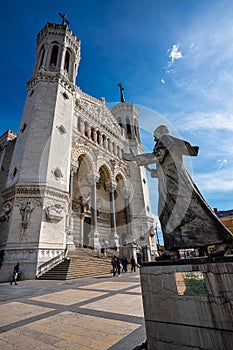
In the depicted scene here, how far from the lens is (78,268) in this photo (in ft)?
38.0

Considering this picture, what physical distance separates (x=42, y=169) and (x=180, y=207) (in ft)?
42.0

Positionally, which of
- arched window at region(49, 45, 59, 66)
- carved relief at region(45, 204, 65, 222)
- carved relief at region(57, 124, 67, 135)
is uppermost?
arched window at region(49, 45, 59, 66)

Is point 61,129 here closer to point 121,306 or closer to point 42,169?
point 42,169

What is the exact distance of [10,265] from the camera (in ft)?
36.6

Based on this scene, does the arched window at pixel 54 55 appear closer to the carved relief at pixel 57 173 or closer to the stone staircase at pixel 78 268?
the carved relief at pixel 57 173

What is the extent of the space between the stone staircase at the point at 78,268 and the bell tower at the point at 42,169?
0.99 metres

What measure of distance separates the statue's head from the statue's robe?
0.21m

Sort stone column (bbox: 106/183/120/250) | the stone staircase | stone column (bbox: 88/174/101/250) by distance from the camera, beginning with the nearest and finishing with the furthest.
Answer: the stone staircase < stone column (bbox: 88/174/101/250) < stone column (bbox: 106/183/120/250)

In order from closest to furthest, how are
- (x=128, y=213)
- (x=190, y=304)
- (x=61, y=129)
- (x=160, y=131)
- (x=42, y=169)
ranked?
(x=190, y=304) < (x=160, y=131) < (x=42, y=169) < (x=61, y=129) < (x=128, y=213)

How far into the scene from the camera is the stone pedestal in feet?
5.69

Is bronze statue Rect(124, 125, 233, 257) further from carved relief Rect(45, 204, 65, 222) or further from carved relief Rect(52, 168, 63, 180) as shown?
carved relief Rect(52, 168, 63, 180)

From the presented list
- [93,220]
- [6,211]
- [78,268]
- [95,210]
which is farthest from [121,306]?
[95,210]

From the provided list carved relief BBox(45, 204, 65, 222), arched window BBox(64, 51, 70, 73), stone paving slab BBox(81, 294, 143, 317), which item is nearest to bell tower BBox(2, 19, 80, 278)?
carved relief BBox(45, 204, 65, 222)

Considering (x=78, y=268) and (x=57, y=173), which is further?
(x=57, y=173)
